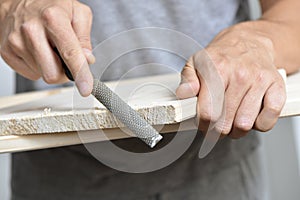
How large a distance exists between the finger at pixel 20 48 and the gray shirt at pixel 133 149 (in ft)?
0.52

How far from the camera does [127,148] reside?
0.74 m

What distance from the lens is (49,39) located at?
0.62 m

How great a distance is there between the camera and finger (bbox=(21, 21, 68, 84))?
610mm

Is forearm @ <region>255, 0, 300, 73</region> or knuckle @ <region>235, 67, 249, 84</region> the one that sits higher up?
knuckle @ <region>235, 67, 249, 84</region>

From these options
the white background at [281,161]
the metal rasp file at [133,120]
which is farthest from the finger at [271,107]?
the white background at [281,161]

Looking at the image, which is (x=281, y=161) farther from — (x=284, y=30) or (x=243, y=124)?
(x=243, y=124)

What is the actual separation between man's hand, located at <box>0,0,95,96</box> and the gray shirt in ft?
0.53

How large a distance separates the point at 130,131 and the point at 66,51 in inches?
4.6

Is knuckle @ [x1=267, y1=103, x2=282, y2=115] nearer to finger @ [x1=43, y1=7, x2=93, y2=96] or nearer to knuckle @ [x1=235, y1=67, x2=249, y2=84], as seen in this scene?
knuckle @ [x1=235, y1=67, x2=249, y2=84]

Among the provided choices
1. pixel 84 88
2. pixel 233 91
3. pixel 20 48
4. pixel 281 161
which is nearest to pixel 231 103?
pixel 233 91

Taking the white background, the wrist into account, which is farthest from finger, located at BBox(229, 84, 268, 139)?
the white background

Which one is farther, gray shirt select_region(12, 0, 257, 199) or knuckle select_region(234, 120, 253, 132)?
gray shirt select_region(12, 0, 257, 199)

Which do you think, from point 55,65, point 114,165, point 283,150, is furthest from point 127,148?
point 283,150

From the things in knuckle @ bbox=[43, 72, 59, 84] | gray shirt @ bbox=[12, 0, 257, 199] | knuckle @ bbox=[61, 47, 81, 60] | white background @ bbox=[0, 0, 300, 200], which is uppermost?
knuckle @ bbox=[61, 47, 81, 60]
